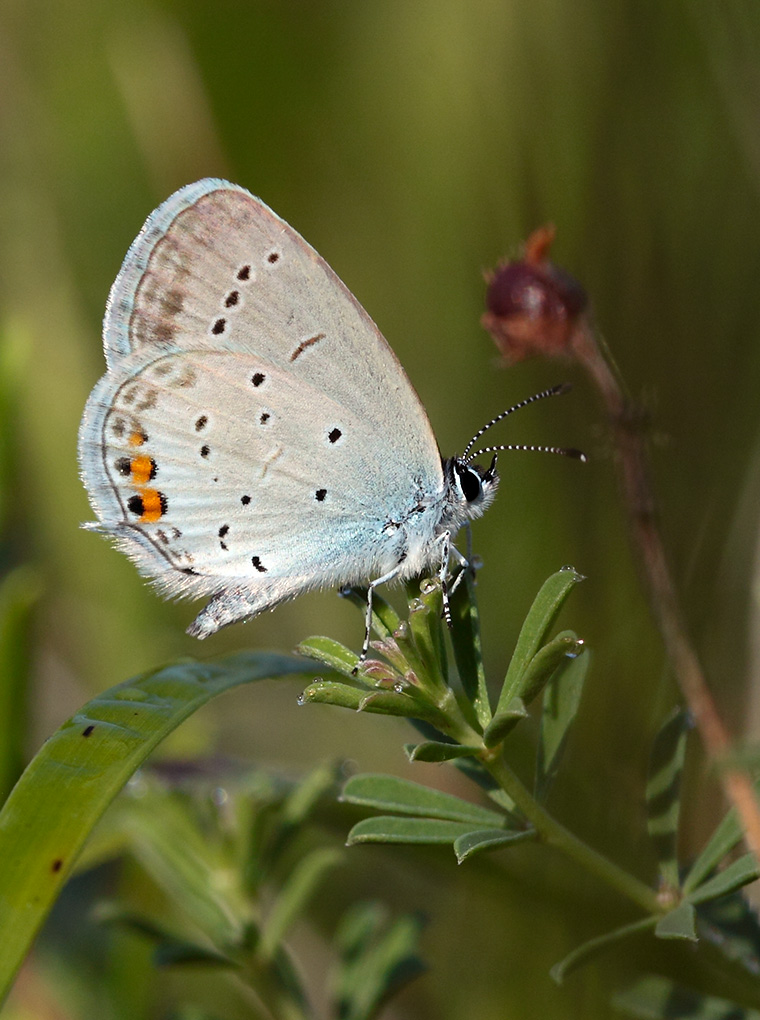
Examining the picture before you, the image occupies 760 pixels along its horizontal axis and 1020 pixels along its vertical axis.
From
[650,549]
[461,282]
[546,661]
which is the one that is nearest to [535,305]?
[650,549]

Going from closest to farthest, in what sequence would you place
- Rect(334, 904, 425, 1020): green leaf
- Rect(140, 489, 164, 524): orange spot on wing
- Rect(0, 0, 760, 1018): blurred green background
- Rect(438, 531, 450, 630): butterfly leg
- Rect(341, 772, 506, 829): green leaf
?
1. Rect(341, 772, 506, 829): green leaf
2. Rect(438, 531, 450, 630): butterfly leg
3. Rect(334, 904, 425, 1020): green leaf
4. Rect(0, 0, 760, 1018): blurred green background
5. Rect(140, 489, 164, 524): orange spot on wing

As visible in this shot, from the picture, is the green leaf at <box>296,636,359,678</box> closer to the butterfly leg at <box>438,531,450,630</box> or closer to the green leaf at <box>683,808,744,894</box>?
the butterfly leg at <box>438,531,450,630</box>

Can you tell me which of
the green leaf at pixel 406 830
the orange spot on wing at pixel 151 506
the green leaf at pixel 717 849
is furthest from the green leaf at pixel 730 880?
the orange spot on wing at pixel 151 506

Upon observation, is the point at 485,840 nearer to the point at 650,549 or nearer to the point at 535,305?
the point at 650,549

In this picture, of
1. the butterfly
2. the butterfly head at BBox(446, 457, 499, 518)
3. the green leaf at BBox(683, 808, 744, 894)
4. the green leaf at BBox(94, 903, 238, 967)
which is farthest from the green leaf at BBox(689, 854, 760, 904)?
the butterfly head at BBox(446, 457, 499, 518)

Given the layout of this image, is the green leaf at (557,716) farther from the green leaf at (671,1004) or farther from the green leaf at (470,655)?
the green leaf at (671,1004)

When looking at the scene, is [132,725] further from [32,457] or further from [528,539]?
[32,457]
